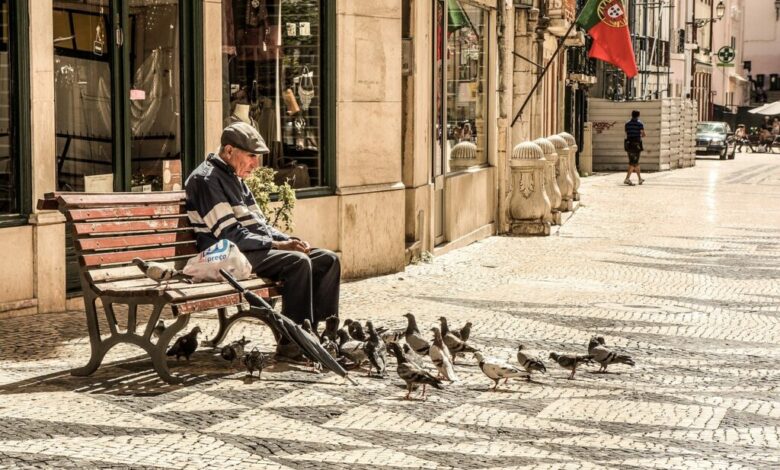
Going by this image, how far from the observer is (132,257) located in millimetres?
8633

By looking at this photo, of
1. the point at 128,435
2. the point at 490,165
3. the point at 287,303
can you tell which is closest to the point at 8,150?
the point at 287,303

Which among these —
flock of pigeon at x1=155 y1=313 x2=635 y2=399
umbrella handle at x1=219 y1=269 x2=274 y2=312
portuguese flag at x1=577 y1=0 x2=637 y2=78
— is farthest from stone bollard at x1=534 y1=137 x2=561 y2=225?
umbrella handle at x1=219 y1=269 x2=274 y2=312

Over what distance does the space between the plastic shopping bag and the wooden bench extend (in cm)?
8

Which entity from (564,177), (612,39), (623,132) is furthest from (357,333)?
(623,132)

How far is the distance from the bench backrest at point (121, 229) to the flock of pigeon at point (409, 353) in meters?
0.48

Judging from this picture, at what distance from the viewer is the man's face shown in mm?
8930

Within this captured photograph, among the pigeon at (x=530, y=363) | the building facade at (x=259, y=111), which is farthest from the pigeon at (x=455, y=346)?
the building facade at (x=259, y=111)

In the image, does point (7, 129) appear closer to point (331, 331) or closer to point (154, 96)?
point (154, 96)

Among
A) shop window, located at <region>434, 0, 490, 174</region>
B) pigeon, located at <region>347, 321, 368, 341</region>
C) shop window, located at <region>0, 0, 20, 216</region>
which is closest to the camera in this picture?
pigeon, located at <region>347, 321, 368, 341</region>

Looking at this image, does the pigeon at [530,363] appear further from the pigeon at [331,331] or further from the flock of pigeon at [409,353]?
the pigeon at [331,331]

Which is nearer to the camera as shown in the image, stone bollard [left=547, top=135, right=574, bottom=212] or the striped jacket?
the striped jacket

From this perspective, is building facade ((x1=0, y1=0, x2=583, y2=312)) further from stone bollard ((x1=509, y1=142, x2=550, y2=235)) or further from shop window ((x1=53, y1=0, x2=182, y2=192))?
stone bollard ((x1=509, y1=142, x2=550, y2=235))

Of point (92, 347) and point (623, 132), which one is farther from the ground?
point (623, 132)

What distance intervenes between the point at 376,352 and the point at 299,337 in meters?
0.51
